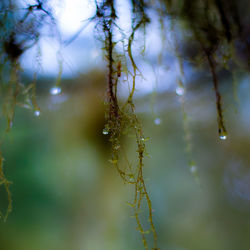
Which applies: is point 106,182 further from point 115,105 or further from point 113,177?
point 115,105

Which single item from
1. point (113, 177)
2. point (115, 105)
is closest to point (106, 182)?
point (113, 177)

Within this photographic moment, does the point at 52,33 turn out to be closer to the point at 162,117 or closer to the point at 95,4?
the point at 95,4

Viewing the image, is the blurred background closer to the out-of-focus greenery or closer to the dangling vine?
the out-of-focus greenery

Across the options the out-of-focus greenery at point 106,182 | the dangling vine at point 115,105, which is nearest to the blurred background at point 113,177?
the out-of-focus greenery at point 106,182

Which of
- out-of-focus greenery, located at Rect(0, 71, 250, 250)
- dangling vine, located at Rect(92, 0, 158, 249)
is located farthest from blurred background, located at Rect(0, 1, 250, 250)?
dangling vine, located at Rect(92, 0, 158, 249)

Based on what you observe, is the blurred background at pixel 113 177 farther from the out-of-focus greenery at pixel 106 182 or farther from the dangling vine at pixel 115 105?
the dangling vine at pixel 115 105

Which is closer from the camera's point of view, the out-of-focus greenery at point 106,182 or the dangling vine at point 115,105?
the dangling vine at point 115,105

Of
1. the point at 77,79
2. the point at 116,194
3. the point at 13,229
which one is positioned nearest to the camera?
the point at 77,79

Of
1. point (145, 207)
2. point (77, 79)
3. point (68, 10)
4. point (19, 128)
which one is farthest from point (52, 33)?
point (145, 207)
